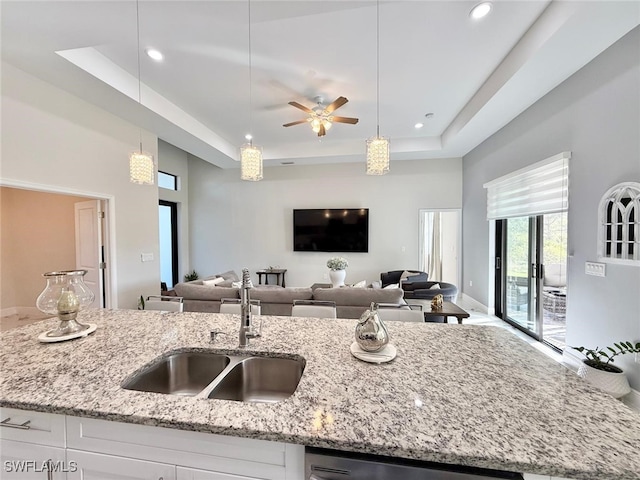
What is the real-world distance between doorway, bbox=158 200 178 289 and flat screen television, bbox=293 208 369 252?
2980 mm

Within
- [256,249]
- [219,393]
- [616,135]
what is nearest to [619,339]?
[616,135]

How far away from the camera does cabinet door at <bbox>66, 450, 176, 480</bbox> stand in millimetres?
872

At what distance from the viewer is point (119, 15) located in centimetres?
209

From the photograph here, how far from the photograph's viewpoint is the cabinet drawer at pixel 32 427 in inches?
36.9

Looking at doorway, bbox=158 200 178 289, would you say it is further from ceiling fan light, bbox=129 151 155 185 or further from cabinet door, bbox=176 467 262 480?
cabinet door, bbox=176 467 262 480

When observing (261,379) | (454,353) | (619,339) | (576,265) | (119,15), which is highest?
(119,15)

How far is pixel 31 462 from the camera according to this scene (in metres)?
0.97

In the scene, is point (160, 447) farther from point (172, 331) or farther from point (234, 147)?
point (234, 147)

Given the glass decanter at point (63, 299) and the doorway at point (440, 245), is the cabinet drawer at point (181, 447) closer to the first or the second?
the glass decanter at point (63, 299)

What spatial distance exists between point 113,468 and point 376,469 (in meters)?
0.90

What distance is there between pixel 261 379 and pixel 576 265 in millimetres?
3290

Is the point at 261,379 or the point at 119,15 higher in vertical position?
the point at 119,15

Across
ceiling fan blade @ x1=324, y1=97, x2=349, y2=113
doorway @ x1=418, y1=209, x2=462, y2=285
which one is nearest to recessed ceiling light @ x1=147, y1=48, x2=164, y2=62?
ceiling fan blade @ x1=324, y1=97, x2=349, y2=113

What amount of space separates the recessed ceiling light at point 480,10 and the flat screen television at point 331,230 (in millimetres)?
3914
